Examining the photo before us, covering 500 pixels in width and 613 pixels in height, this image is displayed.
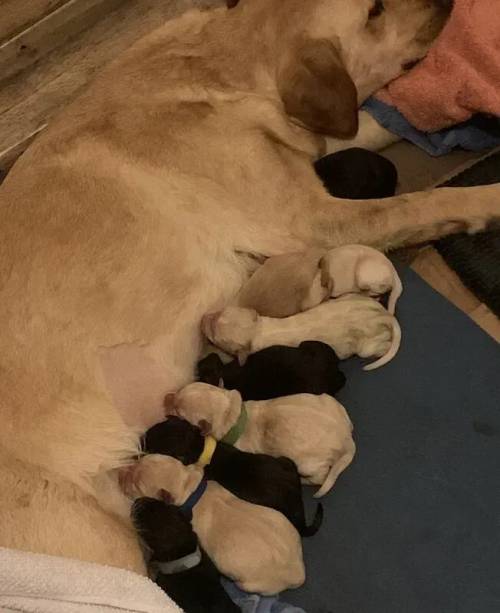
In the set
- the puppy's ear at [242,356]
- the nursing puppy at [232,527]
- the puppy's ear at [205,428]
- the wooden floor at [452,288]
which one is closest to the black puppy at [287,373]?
the puppy's ear at [242,356]

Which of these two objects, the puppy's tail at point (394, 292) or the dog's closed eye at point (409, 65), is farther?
the dog's closed eye at point (409, 65)

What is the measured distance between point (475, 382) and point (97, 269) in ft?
2.90

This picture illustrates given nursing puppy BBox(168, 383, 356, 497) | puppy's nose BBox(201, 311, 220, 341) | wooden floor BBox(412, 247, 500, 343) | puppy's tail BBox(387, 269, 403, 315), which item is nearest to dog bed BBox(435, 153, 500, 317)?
wooden floor BBox(412, 247, 500, 343)

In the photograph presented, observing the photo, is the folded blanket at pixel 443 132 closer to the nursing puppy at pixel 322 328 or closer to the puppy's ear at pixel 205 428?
the nursing puppy at pixel 322 328

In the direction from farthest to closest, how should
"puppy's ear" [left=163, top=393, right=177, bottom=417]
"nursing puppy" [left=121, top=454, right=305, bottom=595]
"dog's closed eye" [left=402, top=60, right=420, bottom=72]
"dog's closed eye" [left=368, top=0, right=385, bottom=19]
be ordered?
1. "dog's closed eye" [left=402, top=60, right=420, bottom=72]
2. "dog's closed eye" [left=368, top=0, right=385, bottom=19]
3. "puppy's ear" [left=163, top=393, right=177, bottom=417]
4. "nursing puppy" [left=121, top=454, right=305, bottom=595]

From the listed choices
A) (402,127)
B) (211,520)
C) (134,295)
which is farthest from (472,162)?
(211,520)

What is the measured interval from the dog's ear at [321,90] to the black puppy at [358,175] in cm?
18

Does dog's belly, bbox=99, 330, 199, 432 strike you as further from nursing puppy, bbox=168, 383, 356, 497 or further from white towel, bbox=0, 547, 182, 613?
white towel, bbox=0, 547, 182, 613

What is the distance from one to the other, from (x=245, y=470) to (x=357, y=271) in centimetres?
51

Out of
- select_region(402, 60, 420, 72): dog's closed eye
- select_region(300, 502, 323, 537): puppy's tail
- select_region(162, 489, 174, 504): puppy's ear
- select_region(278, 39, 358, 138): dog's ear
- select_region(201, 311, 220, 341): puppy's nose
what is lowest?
select_region(300, 502, 323, 537): puppy's tail

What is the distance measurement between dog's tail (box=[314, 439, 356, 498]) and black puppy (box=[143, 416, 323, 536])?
0.04 meters

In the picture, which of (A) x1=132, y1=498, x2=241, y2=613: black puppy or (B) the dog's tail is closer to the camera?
(A) x1=132, y1=498, x2=241, y2=613: black puppy

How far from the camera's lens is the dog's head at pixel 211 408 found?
1.87 m

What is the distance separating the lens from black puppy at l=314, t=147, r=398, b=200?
Answer: 2.24m
